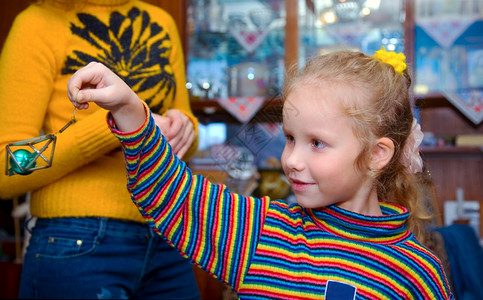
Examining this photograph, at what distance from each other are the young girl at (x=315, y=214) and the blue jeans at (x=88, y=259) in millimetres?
215

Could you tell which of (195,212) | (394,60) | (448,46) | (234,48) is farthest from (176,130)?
(448,46)

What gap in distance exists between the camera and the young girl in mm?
708

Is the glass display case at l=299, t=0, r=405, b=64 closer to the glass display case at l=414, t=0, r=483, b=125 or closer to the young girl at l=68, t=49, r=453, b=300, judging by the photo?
the glass display case at l=414, t=0, r=483, b=125

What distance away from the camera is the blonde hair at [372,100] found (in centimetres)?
77

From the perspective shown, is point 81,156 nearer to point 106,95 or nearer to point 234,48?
point 106,95

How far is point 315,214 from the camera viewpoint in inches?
30.6

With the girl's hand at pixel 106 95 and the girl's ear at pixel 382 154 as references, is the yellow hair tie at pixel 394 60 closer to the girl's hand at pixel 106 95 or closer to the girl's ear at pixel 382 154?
the girl's ear at pixel 382 154

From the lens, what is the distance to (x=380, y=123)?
2.56 feet

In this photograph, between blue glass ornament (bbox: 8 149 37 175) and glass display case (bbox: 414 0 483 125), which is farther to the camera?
glass display case (bbox: 414 0 483 125)

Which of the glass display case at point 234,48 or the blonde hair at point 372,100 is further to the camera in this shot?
the glass display case at point 234,48

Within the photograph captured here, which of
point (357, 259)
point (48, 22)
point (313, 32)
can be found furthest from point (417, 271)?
point (313, 32)

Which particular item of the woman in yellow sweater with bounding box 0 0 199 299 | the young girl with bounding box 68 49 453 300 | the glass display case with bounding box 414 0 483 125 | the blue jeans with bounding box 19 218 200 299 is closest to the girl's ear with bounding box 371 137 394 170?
the young girl with bounding box 68 49 453 300

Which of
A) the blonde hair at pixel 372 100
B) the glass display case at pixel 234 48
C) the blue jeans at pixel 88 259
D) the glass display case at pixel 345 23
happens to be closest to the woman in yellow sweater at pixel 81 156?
the blue jeans at pixel 88 259

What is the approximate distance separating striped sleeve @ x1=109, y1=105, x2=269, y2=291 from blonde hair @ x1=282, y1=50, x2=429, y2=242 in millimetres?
190
